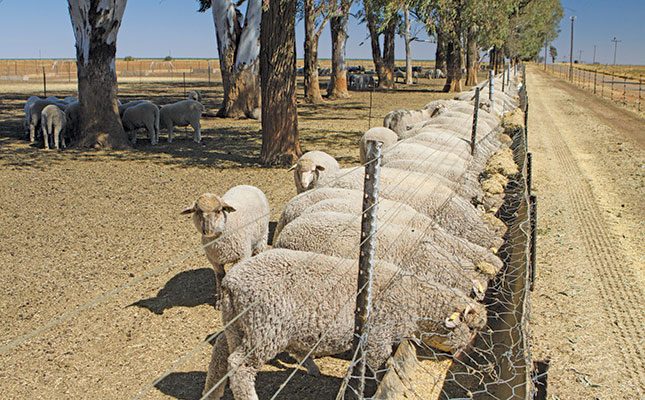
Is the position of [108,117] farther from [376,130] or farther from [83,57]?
[376,130]

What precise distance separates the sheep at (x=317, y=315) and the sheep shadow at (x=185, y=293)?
1.91 meters

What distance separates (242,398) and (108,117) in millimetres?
11889

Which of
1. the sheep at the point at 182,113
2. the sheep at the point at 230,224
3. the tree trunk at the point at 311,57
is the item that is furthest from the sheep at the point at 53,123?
the tree trunk at the point at 311,57

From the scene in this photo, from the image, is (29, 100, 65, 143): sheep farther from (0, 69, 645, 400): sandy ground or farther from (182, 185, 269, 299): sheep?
(182, 185, 269, 299): sheep

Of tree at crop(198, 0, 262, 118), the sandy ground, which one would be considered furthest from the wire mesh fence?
the sandy ground

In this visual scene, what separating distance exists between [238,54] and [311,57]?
6.75m

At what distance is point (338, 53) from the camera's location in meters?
27.7

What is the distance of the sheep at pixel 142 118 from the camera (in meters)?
14.4

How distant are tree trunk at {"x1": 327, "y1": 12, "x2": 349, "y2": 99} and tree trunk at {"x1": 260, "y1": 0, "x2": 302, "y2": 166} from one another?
52.1 feet

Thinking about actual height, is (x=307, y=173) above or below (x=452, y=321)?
above

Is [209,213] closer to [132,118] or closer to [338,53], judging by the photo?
[132,118]

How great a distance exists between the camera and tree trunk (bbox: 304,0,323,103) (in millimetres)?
25266

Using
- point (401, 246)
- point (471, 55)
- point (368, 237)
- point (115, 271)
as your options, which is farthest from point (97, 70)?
point (471, 55)

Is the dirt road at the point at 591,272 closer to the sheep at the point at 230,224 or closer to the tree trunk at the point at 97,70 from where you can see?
the sheep at the point at 230,224
